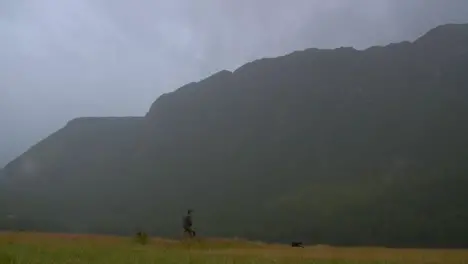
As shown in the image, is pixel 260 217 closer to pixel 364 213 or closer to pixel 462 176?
pixel 364 213

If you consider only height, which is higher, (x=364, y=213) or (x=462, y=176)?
(x=462, y=176)

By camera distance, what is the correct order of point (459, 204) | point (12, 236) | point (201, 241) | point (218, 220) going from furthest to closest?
point (218, 220), point (459, 204), point (201, 241), point (12, 236)

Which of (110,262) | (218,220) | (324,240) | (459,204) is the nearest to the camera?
(110,262)

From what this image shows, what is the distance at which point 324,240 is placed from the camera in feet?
521

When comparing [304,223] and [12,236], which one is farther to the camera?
[304,223]

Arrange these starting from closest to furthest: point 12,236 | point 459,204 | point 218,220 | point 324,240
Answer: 1. point 12,236
2. point 324,240
3. point 459,204
4. point 218,220

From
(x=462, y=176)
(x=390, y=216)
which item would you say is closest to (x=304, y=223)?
(x=390, y=216)

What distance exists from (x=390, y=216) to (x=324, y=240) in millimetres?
34119

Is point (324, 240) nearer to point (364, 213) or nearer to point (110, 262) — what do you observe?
point (364, 213)

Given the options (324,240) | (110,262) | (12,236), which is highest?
(324,240)

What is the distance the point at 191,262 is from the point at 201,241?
30567 millimetres

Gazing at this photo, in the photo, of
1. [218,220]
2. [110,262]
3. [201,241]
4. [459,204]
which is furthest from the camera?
[218,220]

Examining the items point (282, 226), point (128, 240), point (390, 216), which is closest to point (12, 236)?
point (128, 240)

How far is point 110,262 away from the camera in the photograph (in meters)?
19.4
